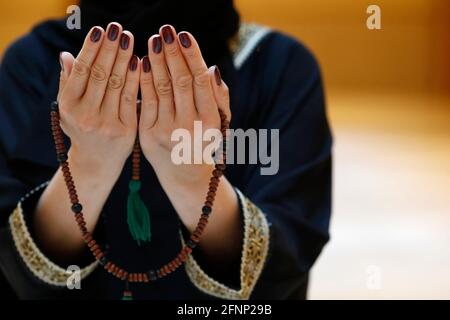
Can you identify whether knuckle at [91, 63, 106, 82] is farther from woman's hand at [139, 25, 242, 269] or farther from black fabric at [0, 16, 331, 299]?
black fabric at [0, 16, 331, 299]

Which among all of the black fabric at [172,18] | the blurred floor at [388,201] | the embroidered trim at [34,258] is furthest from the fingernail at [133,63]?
the blurred floor at [388,201]

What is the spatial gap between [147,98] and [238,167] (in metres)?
0.20

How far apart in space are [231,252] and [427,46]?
387 cm

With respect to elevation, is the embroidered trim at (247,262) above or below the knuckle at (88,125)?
below

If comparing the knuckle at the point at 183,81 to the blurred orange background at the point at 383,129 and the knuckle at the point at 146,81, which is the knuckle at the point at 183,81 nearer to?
the knuckle at the point at 146,81

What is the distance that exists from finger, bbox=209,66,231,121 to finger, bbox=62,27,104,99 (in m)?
0.09

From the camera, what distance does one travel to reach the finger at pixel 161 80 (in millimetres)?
504

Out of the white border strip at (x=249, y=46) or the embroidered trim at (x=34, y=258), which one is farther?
the white border strip at (x=249, y=46)

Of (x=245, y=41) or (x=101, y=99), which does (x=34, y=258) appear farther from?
(x=245, y=41)

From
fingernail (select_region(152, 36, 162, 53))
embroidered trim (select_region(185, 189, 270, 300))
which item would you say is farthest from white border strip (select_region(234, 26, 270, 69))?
fingernail (select_region(152, 36, 162, 53))

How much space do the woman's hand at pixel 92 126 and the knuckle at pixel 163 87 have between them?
0.02 m

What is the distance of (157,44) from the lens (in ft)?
1.65

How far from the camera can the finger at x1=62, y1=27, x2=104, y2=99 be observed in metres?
0.50
